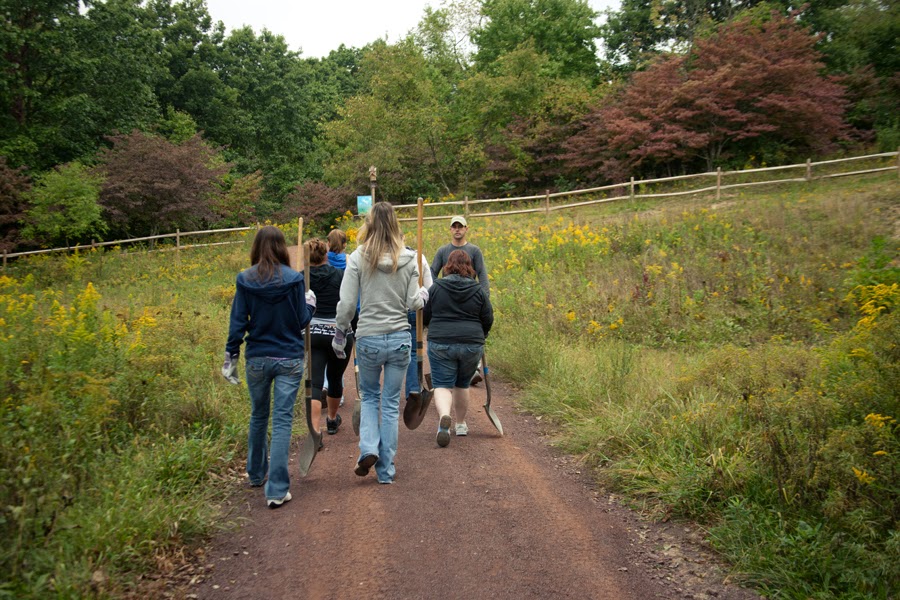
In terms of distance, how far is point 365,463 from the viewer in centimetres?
546

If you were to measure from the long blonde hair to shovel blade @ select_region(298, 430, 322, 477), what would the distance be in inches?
63.9

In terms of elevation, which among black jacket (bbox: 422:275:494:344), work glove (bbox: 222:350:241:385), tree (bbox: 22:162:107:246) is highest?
tree (bbox: 22:162:107:246)

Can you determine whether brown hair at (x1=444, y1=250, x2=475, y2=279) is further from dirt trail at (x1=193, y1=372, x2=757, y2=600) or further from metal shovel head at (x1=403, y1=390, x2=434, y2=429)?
dirt trail at (x1=193, y1=372, x2=757, y2=600)

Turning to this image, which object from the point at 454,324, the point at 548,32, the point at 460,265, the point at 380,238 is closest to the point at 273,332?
the point at 380,238

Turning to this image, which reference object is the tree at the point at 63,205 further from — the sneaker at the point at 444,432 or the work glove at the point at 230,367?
the work glove at the point at 230,367

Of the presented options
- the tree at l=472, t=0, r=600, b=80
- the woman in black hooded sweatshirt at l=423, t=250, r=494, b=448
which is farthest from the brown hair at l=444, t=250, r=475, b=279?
the tree at l=472, t=0, r=600, b=80

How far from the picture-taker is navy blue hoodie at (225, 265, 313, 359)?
16.7 feet

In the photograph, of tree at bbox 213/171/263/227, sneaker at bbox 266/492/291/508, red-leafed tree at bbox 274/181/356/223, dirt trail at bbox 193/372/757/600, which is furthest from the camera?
tree at bbox 213/171/263/227

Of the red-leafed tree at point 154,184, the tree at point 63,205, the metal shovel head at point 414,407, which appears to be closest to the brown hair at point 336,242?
the metal shovel head at point 414,407

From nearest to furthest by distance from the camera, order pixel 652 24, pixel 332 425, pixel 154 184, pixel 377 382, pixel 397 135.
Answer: pixel 377 382, pixel 332 425, pixel 154 184, pixel 397 135, pixel 652 24

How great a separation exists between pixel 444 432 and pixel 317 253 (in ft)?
7.14

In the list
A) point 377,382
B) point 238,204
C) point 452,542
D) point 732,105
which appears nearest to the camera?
point 452,542

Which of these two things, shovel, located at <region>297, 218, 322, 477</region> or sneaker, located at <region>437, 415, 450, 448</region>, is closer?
shovel, located at <region>297, 218, 322, 477</region>

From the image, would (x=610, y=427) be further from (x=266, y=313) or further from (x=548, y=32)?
(x=548, y=32)
